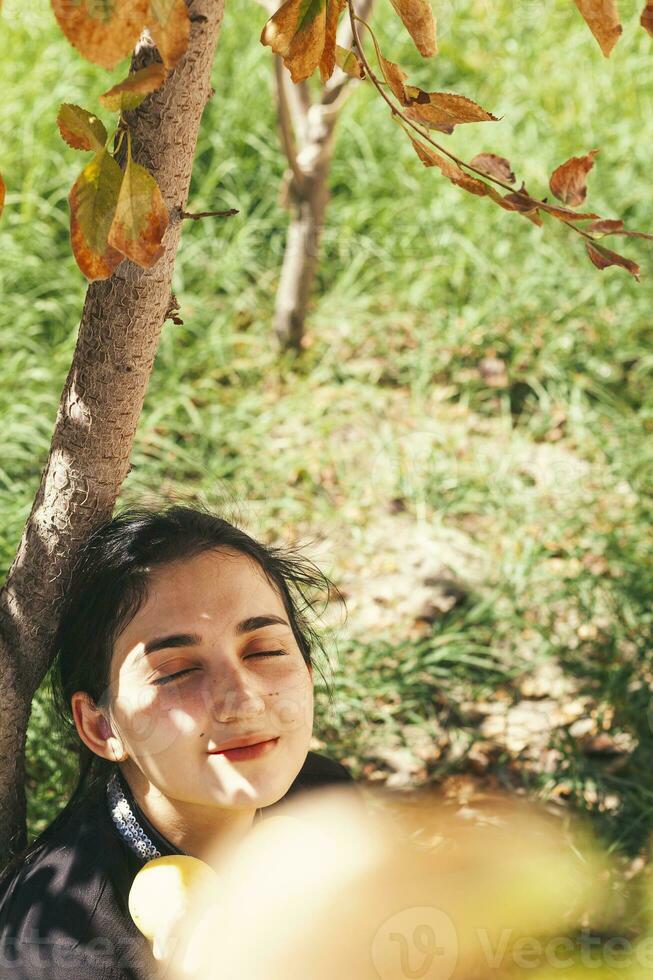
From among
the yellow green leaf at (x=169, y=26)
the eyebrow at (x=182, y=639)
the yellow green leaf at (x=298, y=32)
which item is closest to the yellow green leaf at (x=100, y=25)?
the yellow green leaf at (x=169, y=26)

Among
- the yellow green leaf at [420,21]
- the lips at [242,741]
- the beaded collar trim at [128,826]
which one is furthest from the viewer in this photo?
the beaded collar trim at [128,826]

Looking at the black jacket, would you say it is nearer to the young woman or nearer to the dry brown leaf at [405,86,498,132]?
the young woman

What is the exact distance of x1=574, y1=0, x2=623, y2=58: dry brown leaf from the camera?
1.05 meters

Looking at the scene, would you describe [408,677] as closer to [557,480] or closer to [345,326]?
[557,480]

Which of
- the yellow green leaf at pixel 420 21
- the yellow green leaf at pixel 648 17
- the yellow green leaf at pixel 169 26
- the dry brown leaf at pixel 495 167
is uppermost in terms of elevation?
the yellow green leaf at pixel 420 21

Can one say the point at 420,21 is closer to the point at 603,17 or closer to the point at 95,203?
the point at 603,17

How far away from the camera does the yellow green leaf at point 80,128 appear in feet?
3.81

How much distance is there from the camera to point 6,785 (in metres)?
1.86

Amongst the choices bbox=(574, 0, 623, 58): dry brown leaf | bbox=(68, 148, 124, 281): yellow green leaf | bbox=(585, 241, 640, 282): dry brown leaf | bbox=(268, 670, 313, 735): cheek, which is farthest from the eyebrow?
bbox=(574, 0, 623, 58): dry brown leaf

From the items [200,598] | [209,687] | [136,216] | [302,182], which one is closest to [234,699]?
[209,687]

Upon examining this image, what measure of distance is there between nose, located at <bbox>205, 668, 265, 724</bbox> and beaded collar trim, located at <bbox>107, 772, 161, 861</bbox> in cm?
27

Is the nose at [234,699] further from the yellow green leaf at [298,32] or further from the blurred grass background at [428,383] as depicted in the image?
the blurred grass background at [428,383]

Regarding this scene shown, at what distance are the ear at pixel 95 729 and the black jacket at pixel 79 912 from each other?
0.07 meters

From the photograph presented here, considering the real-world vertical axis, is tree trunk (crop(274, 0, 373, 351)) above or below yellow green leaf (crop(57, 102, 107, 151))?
above
